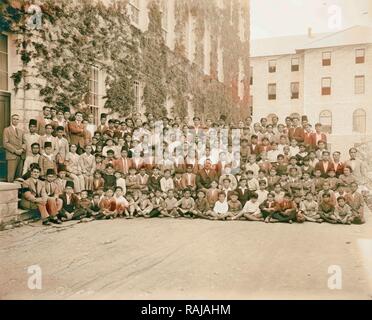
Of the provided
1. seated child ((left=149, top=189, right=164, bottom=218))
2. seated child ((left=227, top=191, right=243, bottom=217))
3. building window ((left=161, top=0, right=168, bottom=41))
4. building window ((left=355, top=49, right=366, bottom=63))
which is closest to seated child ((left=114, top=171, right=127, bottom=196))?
seated child ((left=149, top=189, right=164, bottom=218))

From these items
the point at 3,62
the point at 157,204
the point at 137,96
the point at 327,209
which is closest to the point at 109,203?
the point at 157,204

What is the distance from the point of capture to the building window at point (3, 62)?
6418 millimetres

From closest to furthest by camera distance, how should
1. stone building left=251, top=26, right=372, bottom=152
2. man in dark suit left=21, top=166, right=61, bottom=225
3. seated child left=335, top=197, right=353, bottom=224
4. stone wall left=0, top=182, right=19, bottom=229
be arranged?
stone wall left=0, top=182, right=19, bottom=229 → stone building left=251, top=26, right=372, bottom=152 → man in dark suit left=21, top=166, right=61, bottom=225 → seated child left=335, top=197, right=353, bottom=224

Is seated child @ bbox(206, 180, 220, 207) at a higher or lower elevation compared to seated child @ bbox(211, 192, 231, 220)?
higher

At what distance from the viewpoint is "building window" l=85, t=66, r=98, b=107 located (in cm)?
754

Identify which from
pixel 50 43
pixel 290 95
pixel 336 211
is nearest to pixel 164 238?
pixel 336 211

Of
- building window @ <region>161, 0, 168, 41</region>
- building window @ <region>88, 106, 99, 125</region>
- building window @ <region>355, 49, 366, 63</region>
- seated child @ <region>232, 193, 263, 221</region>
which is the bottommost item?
seated child @ <region>232, 193, 263, 221</region>

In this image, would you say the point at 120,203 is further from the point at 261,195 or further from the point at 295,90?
the point at 295,90

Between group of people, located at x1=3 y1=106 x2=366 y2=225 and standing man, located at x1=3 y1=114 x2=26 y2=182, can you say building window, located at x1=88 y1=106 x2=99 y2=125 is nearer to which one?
group of people, located at x1=3 y1=106 x2=366 y2=225

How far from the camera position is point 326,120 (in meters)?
6.76

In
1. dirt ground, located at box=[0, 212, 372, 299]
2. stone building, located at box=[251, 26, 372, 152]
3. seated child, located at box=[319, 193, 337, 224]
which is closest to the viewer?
dirt ground, located at box=[0, 212, 372, 299]

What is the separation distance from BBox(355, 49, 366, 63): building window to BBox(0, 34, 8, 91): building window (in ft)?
17.4

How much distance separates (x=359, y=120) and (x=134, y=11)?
15.4 feet

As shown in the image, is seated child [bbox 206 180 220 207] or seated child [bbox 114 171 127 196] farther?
seated child [bbox 114 171 127 196]
